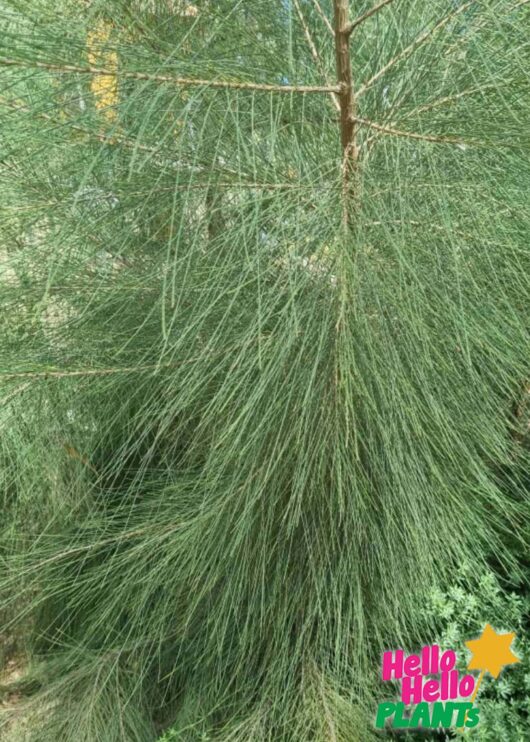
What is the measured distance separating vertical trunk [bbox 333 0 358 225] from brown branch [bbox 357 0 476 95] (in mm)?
33

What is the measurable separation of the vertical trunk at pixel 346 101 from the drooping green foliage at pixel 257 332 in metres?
0.01

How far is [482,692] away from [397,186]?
78cm

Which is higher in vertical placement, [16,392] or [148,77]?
[148,77]

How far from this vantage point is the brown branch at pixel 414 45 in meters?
0.64

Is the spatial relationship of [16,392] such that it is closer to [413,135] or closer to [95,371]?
[95,371]

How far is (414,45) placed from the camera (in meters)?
0.68

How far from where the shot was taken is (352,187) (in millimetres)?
679

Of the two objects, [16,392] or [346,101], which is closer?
[346,101]

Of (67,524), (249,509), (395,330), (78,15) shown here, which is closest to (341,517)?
(249,509)

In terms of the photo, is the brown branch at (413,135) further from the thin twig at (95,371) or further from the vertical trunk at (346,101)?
the thin twig at (95,371)

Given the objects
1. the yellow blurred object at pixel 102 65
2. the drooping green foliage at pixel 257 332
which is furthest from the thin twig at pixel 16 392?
the yellow blurred object at pixel 102 65

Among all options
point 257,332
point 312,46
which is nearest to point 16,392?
point 257,332

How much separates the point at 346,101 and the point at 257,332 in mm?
267

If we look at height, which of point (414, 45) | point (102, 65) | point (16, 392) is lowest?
point (16, 392)
